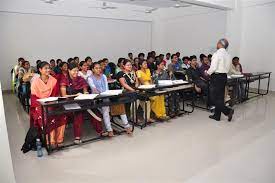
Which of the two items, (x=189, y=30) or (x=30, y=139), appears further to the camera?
(x=189, y=30)

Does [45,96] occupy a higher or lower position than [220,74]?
lower

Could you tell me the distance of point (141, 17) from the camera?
372 inches

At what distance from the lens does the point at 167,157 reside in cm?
295

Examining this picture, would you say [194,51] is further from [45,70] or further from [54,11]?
[45,70]

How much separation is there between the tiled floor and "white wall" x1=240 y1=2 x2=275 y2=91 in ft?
11.1

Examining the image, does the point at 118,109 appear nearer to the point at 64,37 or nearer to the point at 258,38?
the point at 64,37

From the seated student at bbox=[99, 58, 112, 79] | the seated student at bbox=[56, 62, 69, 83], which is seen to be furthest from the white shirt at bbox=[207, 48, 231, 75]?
the seated student at bbox=[56, 62, 69, 83]

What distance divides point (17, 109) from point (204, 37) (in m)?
6.29

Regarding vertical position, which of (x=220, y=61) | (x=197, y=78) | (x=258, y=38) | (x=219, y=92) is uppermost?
(x=258, y=38)

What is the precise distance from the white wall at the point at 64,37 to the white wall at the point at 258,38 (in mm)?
4027

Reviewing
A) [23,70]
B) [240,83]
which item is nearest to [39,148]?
[23,70]

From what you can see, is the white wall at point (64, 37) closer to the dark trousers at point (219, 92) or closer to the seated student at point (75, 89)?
the seated student at point (75, 89)

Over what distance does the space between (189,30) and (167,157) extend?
6.73 metres

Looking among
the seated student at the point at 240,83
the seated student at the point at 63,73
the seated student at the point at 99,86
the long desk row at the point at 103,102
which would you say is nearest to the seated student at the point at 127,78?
the long desk row at the point at 103,102
